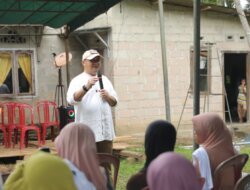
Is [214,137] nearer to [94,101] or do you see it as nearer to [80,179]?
[80,179]

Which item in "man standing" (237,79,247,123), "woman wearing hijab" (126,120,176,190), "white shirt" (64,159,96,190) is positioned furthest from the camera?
"man standing" (237,79,247,123)

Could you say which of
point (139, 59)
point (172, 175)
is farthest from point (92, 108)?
point (139, 59)

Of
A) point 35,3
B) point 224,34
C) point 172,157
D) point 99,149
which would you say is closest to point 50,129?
point 35,3

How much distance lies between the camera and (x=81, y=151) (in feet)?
9.30

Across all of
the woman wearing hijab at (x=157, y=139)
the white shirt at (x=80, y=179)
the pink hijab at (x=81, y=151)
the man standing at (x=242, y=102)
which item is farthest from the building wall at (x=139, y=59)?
the white shirt at (x=80, y=179)

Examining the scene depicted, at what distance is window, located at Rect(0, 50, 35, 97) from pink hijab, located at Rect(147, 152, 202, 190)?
9602mm

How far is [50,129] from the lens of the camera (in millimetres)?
10086

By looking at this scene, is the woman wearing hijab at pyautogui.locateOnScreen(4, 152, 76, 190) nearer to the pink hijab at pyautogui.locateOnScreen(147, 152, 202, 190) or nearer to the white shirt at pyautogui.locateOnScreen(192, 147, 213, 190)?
the pink hijab at pyautogui.locateOnScreen(147, 152, 202, 190)

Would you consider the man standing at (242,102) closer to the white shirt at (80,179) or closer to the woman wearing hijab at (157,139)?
the woman wearing hijab at (157,139)

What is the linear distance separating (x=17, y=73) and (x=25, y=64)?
0.96 ft

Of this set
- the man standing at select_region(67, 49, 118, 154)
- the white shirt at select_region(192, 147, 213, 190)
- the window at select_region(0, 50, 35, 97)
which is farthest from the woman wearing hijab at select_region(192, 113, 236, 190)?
the window at select_region(0, 50, 35, 97)

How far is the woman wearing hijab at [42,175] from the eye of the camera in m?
2.16

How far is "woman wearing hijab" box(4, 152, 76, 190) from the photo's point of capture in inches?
85.2

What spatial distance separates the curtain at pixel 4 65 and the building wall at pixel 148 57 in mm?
2106
